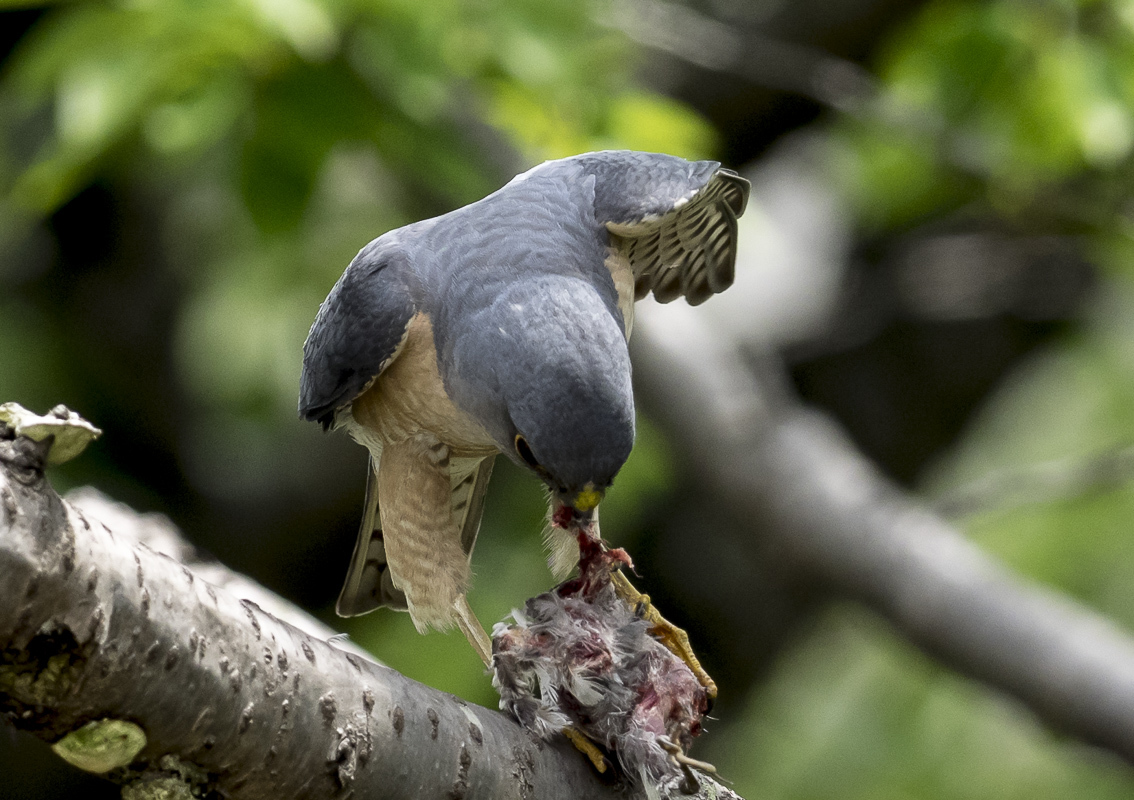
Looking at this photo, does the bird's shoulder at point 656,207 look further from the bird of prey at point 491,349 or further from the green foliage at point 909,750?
the green foliage at point 909,750

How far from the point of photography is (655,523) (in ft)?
28.0

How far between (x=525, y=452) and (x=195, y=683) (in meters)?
1.30

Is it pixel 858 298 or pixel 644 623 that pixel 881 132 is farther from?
pixel 644 623

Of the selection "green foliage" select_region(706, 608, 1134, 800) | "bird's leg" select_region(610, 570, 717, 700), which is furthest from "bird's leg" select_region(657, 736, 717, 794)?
"green foliage" select_region(706, 608, 1134, 800)

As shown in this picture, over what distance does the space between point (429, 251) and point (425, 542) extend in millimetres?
852

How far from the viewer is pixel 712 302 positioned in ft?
25.9

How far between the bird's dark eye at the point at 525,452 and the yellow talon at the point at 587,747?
69cm

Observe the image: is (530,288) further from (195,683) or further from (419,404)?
(195,683)

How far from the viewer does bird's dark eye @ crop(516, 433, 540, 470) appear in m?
2.94

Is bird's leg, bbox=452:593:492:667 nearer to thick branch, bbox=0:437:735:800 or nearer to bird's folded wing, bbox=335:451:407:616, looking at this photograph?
bird's folded wing, bbox=335:451:407:616

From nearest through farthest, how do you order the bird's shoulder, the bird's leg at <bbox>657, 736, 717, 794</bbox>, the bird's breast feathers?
the bird's leg at <bbox>657, 736, 717, 794</bbox> → the bird's breast feathers → the bird's shoulder

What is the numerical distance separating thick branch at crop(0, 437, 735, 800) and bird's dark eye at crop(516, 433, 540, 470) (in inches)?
30.8

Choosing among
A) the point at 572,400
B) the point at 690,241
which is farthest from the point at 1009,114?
the point at 572,400

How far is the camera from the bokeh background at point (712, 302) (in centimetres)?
400
